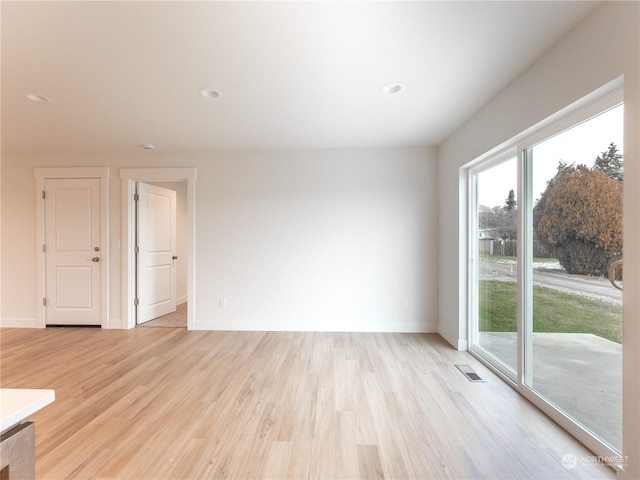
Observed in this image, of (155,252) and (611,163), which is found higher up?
(611,163)

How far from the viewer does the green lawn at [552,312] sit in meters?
1.63

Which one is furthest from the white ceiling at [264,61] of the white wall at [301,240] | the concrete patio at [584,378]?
the concrete patio at [584,378]

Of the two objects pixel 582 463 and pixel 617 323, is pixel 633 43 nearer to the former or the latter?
pixel 617 323

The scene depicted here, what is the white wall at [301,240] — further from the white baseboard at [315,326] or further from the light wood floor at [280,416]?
the light wood floor at [280,416]

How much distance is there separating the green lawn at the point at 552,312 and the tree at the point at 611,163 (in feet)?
2.46

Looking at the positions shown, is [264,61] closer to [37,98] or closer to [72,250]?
[37,98]

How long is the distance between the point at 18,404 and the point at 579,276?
8.67ft

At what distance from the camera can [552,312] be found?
203 centimetres

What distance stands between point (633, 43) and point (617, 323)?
4.74 ft

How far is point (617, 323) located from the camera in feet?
5.16

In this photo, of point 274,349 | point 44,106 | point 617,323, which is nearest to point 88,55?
point 44,106

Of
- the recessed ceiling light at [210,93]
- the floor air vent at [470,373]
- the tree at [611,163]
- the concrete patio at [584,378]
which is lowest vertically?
the floor air vent at [470,373]

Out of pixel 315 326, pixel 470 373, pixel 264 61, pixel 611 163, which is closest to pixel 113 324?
pixel 315 326

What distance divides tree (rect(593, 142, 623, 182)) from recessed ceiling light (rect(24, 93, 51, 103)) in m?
4.22
